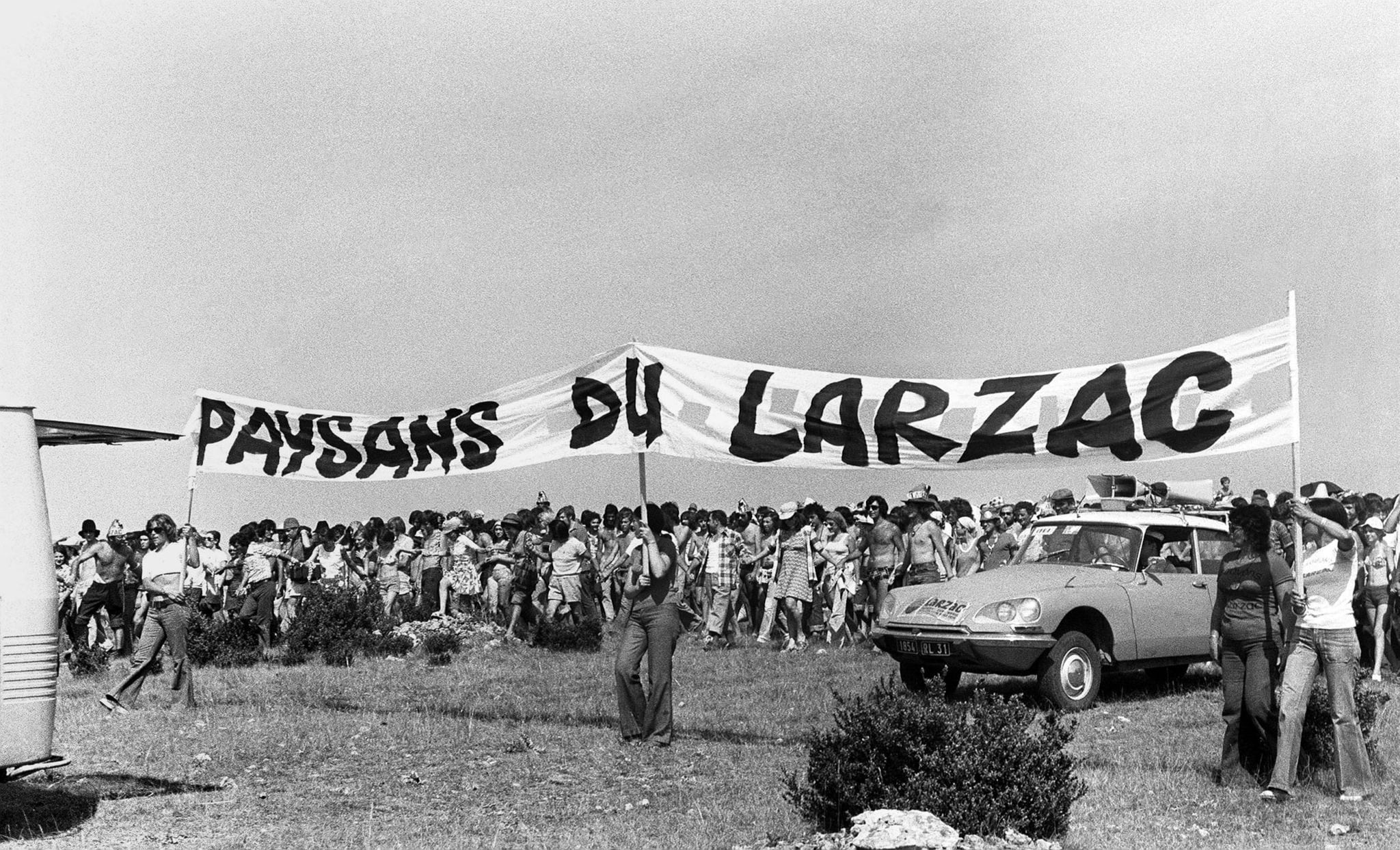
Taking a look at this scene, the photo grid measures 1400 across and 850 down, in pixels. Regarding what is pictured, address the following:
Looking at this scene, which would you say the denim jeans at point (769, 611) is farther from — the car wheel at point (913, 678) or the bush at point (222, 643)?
the bush at point (222, 643)

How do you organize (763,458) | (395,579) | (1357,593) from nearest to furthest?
(763,458)
(1357,593)
(395,579)

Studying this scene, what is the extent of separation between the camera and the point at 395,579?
2400cm

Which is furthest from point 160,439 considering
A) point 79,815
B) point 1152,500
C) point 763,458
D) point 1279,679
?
point 1152,500

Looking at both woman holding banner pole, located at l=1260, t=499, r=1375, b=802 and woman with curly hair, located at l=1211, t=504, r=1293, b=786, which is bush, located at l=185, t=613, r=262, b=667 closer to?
woman with curly hair, located at l=1211, t=504, r=1293, b=786

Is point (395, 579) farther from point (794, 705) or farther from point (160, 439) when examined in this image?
point (160, 439)

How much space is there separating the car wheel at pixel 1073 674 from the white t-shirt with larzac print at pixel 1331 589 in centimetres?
418

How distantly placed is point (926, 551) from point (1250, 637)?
796cm

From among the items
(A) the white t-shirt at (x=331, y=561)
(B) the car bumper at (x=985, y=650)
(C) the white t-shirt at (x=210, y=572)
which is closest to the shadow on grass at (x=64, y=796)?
(B) the car bumper at (x=985, y=650)

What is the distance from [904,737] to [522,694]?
8.36 meters

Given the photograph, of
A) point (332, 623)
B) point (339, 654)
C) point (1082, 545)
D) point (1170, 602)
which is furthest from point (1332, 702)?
point (332, 623)

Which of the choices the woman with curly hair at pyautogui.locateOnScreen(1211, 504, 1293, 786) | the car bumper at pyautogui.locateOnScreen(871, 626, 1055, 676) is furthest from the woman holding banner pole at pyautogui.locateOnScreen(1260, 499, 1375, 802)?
the car bumper at pyautogui.locateOnScreen(871, 626, 1055, 676)

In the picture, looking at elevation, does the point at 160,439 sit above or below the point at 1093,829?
above

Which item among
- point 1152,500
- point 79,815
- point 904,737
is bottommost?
point 79,815

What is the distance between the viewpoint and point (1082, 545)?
14.9m
